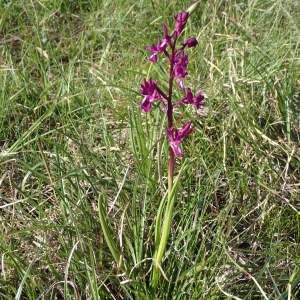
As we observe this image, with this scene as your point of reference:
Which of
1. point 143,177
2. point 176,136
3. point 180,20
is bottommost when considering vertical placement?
point 143,177

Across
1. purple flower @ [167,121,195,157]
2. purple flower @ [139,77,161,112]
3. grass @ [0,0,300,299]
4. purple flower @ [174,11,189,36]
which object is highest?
purple flower @ [174,11,189,36]

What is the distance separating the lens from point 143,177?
1.83 metres

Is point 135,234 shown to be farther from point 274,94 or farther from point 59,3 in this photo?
point 59,3

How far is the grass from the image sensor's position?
1.51 meters

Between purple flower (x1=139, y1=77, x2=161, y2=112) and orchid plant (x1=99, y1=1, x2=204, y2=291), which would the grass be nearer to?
orchid plant (x1=99, y1=1, x2=204, y2=291)

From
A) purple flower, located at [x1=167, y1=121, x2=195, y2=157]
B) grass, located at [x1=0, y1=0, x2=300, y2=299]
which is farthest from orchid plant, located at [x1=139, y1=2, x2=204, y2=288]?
grass, located at [x1=0, y1=0, x2=300, y2=299]

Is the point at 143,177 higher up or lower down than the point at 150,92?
lower down

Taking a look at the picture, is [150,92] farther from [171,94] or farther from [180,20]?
[180,20]

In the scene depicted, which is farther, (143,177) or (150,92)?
(143,177)

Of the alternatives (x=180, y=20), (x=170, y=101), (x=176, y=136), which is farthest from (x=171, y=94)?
(x=180, y=20)

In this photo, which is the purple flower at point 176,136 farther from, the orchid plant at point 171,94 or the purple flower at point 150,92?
the purple flower at point 150,92

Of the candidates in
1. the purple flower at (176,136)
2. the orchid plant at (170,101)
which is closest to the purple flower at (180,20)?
the orchid plant at (170,101)

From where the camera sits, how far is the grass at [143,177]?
59.6 inches

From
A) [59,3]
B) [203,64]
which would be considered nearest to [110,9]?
[59,3]
